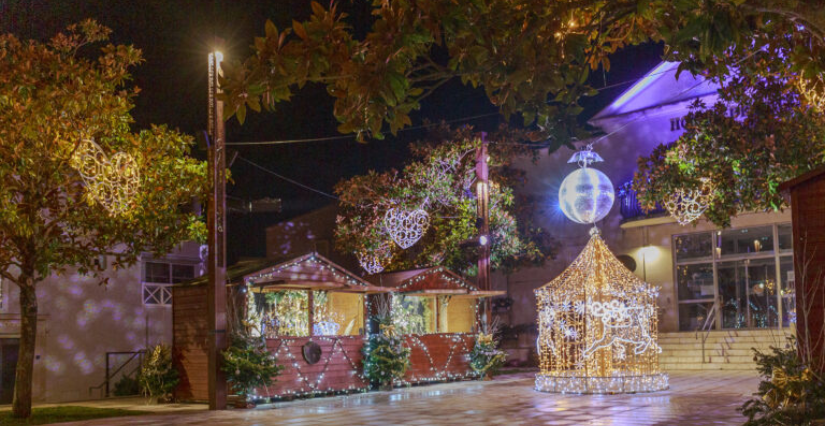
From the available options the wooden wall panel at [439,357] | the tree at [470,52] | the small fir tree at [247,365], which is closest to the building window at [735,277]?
the wooden wall panel at [439,357]

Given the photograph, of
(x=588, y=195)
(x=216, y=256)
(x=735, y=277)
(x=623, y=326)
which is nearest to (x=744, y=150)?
(x=588, y=195)

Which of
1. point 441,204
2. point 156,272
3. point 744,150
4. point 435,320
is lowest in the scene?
point 435,320

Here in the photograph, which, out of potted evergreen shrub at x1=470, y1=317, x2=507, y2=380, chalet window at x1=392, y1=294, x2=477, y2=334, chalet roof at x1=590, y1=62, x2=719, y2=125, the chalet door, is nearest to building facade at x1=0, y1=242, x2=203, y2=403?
the chalet door

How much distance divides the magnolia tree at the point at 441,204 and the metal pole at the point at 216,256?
7.32 metres

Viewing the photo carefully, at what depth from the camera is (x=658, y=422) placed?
11.4 meters

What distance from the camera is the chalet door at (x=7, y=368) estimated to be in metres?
20.4

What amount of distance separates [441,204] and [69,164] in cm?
1182

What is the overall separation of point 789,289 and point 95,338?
1859cm

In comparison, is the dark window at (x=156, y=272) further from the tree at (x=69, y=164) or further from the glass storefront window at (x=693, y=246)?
the glass storefront window at (x=693, y=246)

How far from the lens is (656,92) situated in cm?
2827

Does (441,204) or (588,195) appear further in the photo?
(441,204)

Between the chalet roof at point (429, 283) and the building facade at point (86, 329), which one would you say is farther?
the chalet roof at point (429, 283)

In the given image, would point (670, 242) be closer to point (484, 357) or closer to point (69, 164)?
point (484, 357)

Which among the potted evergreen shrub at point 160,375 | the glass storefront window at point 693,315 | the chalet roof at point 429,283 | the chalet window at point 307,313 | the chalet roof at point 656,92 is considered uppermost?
the chalet roof at point 656,92
